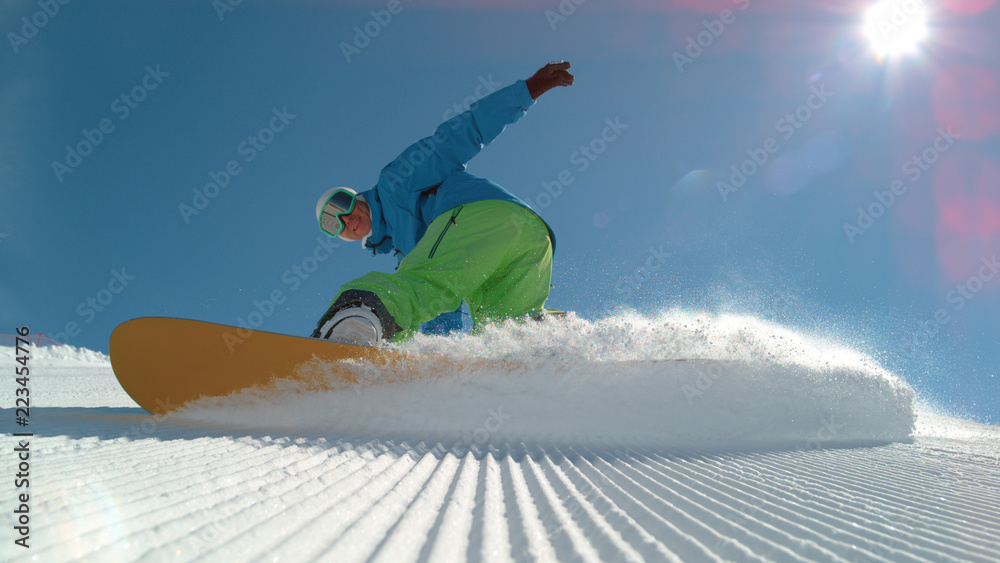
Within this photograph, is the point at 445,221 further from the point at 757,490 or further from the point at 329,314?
the point at 757,490

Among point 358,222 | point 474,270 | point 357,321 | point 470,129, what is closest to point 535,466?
point 357,321

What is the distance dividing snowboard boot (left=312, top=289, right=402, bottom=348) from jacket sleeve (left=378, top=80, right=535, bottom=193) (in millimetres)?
1428

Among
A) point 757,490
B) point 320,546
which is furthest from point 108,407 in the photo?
point 757,490

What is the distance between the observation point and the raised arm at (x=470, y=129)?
9.55 ft

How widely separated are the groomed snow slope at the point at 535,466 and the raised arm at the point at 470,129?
4.43 ft

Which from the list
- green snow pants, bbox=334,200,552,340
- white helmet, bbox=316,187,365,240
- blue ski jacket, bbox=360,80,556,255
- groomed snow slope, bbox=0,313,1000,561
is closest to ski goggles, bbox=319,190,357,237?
white helmet, bbox=316,187,365,240

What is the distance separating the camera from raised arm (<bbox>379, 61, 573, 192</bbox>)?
2.91m

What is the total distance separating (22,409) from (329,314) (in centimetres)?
99

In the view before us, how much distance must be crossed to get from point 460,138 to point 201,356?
6.69 feet

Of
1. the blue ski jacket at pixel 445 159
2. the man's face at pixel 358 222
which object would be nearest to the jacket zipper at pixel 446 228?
the blue ski jacket at pixel 445 159

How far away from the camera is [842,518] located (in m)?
0.76

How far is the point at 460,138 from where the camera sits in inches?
116

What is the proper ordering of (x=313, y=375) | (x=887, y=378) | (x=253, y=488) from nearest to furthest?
(x=253, y=488)
(x=313, y=375)
(x=887, y=378)

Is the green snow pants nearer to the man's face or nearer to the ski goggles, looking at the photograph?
the man's face
